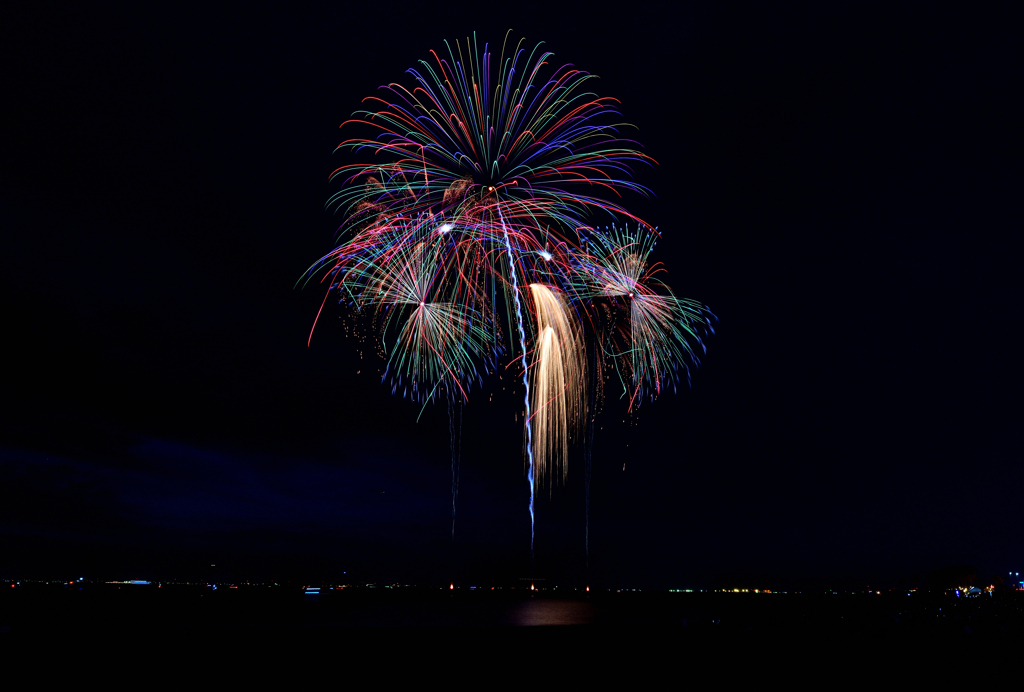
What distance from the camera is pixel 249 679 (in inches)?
686

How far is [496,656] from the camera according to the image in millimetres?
20188

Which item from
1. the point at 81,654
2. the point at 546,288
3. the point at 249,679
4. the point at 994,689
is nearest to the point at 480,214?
the point at 546,288

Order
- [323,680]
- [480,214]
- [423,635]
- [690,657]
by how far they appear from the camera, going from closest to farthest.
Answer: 1. [323,680]
2. [690,657]
3. [423,635]
4. [480,214]

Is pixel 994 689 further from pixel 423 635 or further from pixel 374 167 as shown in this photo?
pixel 374 167

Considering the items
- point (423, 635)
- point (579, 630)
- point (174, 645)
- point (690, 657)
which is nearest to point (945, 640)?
point (690, 657)

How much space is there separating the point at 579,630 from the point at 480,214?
17383 millimetres

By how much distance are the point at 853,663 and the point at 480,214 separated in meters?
21.5

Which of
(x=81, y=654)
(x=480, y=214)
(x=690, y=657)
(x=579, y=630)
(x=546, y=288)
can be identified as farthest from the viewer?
(x=546, y=288)

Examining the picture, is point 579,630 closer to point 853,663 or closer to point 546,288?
point 853,663

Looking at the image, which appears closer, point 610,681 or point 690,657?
point 610,681

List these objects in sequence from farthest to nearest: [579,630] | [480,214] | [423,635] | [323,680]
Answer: [480,214], [579,630], [423,635], [323,680]

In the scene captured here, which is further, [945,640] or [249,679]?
[945,640]

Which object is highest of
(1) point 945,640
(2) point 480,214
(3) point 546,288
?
(2) point 480,214

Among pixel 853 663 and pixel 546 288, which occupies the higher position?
pixel 546 288
